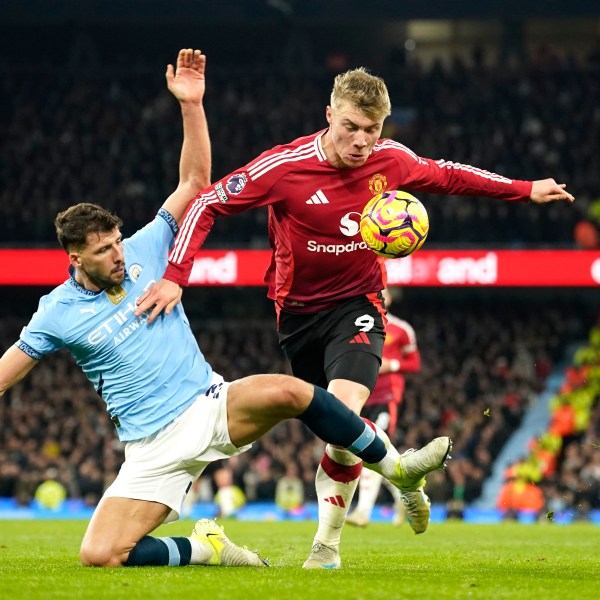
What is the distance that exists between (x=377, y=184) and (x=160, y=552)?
2421 mm

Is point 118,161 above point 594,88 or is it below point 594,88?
below

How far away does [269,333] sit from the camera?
27.5m

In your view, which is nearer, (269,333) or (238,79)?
(269,333)

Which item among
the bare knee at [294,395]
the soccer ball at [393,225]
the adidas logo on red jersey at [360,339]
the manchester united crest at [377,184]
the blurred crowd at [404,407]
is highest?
the manchester united crest at [377,184]

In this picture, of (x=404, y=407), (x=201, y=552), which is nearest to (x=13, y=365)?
(x=201, y=552)

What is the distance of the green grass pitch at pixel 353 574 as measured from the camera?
16.1ft

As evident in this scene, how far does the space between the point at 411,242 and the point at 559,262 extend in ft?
58.5

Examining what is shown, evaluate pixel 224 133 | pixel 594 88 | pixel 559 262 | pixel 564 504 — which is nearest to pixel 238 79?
pixel 224 133

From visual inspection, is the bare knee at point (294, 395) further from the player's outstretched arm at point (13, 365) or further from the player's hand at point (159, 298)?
the player's outstretched arm at point (13, 365)

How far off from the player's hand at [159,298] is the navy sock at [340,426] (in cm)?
100

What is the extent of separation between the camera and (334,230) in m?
6.70

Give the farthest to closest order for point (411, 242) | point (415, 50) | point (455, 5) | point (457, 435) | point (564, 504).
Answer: point (415, 50), point (455, 5), point (457, 435), point (564, 504), point (411, 242)

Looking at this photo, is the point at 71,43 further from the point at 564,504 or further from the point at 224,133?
the point at 564,504

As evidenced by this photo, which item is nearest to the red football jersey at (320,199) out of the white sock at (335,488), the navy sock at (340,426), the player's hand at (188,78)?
the player's hand at (188,78)
